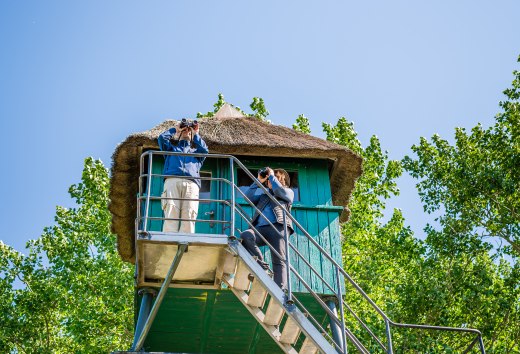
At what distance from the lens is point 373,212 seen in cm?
2528

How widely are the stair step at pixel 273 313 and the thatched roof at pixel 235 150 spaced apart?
395 centimetres

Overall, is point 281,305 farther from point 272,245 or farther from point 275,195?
point 275,195

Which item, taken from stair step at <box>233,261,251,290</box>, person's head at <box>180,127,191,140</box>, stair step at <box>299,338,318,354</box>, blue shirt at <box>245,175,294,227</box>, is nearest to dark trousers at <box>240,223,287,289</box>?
blue shirt at <box>245,175,294,227</box>

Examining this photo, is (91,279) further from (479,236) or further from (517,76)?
(517,76)

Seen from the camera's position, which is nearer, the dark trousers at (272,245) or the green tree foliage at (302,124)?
the dark trousers at (272,245)

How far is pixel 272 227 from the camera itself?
33.9ft

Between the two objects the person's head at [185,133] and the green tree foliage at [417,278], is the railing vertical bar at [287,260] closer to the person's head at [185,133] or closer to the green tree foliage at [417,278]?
the person's head at [185,133]

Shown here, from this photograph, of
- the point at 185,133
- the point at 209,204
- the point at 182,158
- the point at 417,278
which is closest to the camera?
the point at 182,158

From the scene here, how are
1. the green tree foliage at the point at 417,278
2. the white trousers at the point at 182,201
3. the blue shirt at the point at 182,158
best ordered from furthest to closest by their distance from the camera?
the green tree foliage at the point at 417,278 → the blue shirt at the point at 182,158 → the white trousers at the point at 182,201

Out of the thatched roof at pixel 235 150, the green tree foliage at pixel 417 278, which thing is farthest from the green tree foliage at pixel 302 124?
the thatched roof at pixel 235 150

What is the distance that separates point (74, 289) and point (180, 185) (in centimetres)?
1430

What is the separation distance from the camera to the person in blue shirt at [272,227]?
1029cm

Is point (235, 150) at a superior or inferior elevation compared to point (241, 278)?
superior

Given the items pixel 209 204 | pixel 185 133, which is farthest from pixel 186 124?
pixel 209 204
